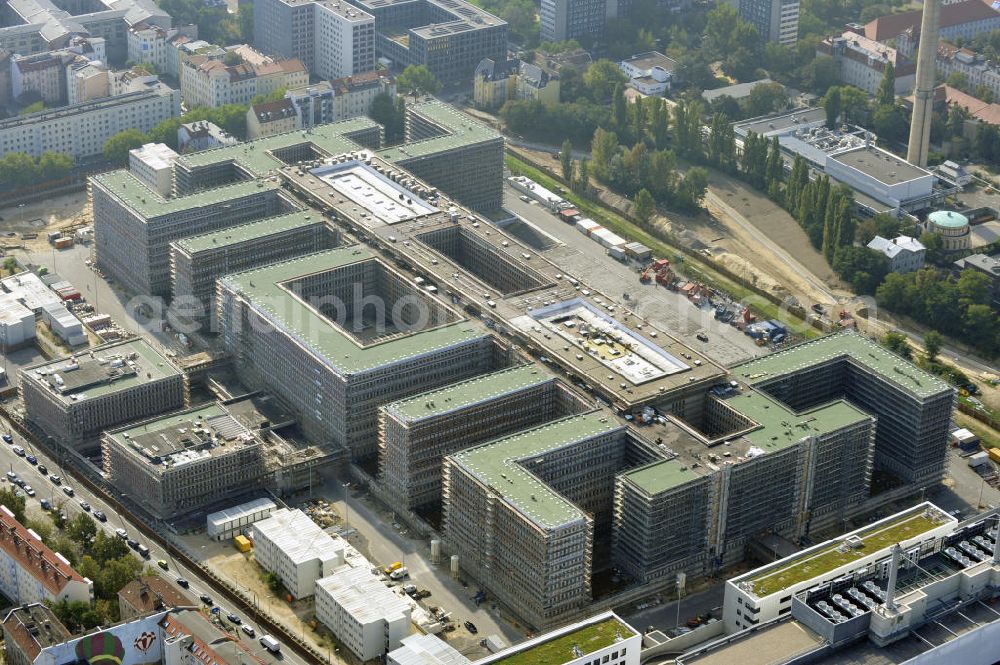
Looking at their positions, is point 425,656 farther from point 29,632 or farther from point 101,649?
point 29,632

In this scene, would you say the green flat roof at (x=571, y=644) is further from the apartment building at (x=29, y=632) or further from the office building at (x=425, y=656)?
the apartment building at (x=29, y=632)

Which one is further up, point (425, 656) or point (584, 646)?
point (584, 646)

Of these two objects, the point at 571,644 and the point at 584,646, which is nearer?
the point at 584,646

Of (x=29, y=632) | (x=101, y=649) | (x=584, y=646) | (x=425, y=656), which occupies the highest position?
(x=584, y=646)

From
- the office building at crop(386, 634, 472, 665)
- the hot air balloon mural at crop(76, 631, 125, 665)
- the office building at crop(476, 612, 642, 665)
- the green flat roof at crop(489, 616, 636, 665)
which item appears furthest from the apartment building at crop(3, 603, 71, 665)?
the green flat roof at crop(489, 616, 636, 665)

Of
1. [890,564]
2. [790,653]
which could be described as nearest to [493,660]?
[790,653]

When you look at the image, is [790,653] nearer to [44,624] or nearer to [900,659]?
[900,659]

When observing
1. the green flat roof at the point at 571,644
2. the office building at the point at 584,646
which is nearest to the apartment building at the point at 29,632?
the office building at the point at 584,646

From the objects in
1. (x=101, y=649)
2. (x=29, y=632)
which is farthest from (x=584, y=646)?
(x=29, y=632)
